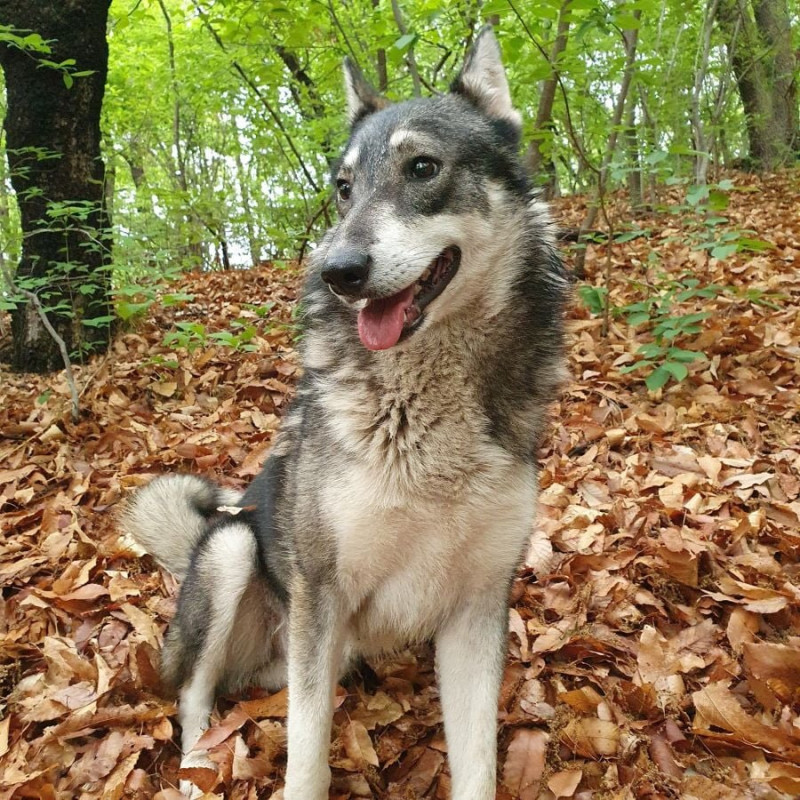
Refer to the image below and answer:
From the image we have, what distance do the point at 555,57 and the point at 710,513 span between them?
357 centimetres

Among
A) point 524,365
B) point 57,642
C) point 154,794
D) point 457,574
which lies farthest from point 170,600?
point 524,365

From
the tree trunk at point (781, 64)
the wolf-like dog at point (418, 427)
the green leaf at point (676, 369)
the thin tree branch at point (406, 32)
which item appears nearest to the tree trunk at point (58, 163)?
the thin tree branch at point (406, 32)

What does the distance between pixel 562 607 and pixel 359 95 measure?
253cm

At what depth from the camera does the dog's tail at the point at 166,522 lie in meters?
3.03

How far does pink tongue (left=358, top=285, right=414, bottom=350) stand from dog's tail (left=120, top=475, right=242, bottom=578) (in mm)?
1550

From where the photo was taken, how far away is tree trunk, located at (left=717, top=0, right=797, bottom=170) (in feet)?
32.1

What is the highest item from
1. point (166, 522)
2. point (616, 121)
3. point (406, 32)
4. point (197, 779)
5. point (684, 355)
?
point (406, 32)

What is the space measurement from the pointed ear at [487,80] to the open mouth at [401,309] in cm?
83

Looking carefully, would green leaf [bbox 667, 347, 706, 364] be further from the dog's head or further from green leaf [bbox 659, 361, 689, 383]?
the dog's head

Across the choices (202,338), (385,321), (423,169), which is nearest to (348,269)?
(385,321)

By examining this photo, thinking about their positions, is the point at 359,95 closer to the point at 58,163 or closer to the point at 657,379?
the point at 657,379

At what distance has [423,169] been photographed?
2.18 metres

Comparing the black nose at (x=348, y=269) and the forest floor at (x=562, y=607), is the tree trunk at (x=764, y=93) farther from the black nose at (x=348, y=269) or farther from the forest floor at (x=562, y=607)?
the black nose at (x=348, y=269)

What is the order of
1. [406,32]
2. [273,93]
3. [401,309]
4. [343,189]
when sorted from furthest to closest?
1. [273,93]
2. [406,32]
3. [343,189]
4. [401,309]
